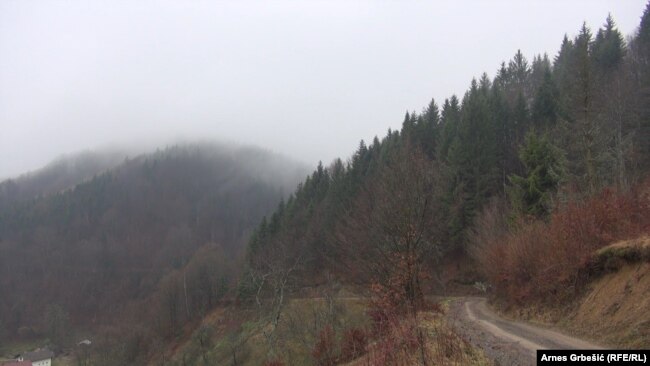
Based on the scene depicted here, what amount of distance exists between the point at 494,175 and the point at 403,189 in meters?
28.6

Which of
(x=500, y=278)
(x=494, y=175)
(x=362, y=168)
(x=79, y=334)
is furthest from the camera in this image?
(x=79, y=334)

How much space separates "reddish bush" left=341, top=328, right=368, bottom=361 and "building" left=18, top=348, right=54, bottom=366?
316 ft

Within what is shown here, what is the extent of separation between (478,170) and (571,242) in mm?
29329

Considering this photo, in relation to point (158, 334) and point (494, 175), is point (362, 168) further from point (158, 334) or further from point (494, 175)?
point (158, 334)

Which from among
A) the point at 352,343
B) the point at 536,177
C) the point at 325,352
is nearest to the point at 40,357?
the point at 325,352

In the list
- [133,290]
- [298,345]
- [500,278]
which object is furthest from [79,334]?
[500,278]

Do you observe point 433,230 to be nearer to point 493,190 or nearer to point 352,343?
point 352,343

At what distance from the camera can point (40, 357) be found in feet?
288

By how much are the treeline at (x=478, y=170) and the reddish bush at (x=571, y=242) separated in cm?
417

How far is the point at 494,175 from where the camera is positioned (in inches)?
1683

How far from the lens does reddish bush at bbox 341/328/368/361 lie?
47.6 ft

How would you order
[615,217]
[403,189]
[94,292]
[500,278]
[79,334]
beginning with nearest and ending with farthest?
[615,217] < [403,189] < [500,278] < [79,334] < [94,292]

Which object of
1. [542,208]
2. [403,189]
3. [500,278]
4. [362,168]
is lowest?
[500,278]

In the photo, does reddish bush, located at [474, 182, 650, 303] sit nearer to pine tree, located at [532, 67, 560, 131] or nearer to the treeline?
the treeline
